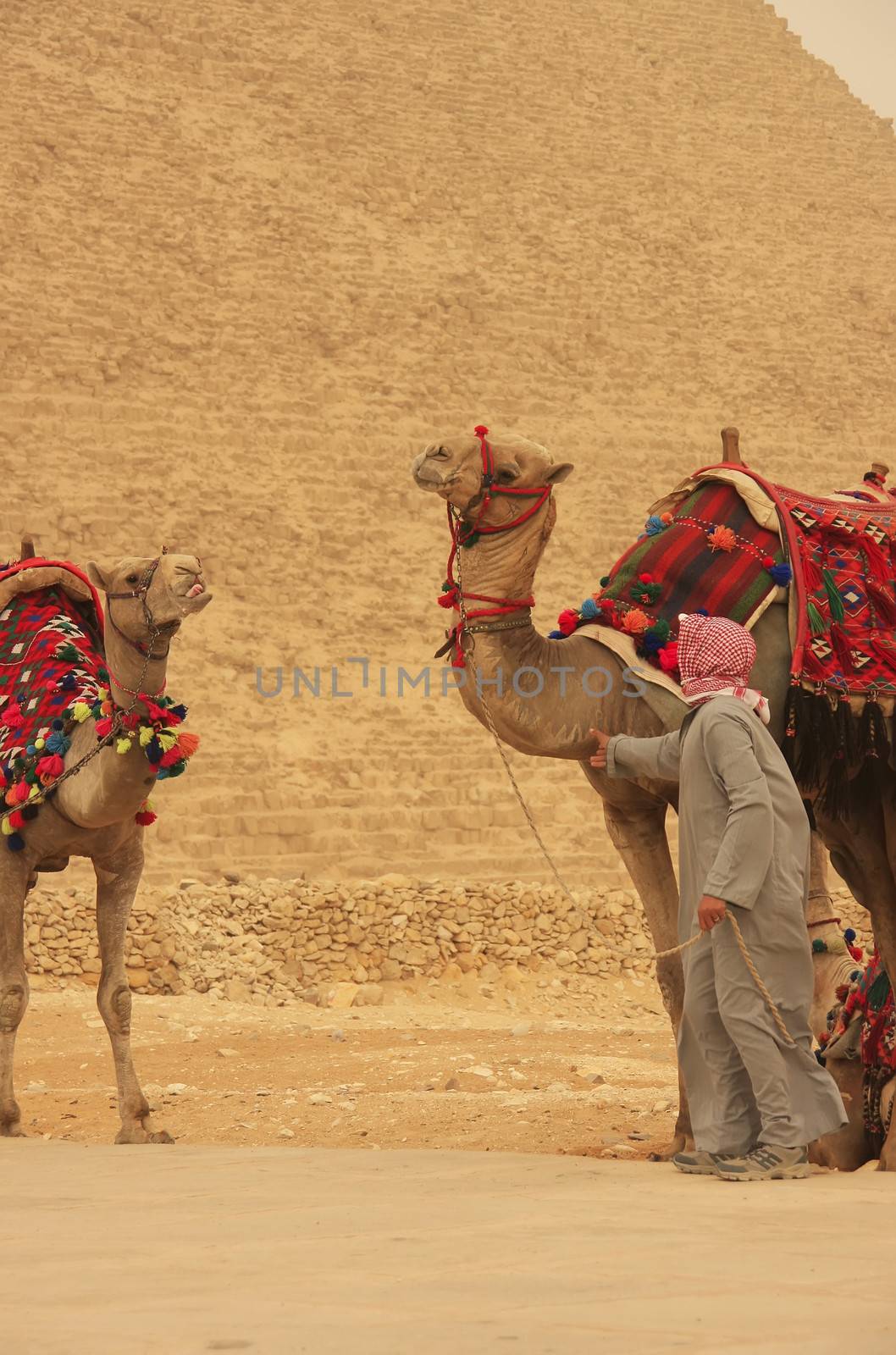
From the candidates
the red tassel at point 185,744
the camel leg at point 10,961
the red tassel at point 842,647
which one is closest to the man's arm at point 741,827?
the red tassel at point 842,647

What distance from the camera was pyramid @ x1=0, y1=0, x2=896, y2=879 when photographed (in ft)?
71.1

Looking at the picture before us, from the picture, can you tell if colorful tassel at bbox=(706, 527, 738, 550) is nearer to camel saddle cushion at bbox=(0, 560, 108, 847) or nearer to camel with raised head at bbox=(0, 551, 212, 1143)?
camel with raised head at bbox=(0, 551, 212, 1143)

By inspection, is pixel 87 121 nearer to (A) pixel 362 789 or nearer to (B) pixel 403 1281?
(A) pixel 362 789

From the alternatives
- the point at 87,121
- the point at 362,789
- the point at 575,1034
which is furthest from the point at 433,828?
the point at 87,121

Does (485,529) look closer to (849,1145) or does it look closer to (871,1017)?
(871,1017)

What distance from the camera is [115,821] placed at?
6195mm

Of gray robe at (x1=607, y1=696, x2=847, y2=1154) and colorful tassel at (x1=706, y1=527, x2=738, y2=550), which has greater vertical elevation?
colorful tassel at (x1=706, y1=527, x2=738, y2=550)

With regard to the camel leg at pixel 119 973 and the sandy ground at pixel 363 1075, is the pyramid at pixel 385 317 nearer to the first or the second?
the sandy ground at pixel 363 1075

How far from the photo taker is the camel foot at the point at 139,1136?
621cm

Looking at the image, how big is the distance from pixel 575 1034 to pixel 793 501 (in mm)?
5616

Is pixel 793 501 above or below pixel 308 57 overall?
below

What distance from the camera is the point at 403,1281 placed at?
9.84ft

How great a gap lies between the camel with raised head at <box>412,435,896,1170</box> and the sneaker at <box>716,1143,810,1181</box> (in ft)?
3.24

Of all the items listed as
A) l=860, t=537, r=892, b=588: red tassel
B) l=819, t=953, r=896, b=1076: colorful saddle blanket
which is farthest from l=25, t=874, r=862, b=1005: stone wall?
l=860, t=537, r=892, b=588: red tassel
